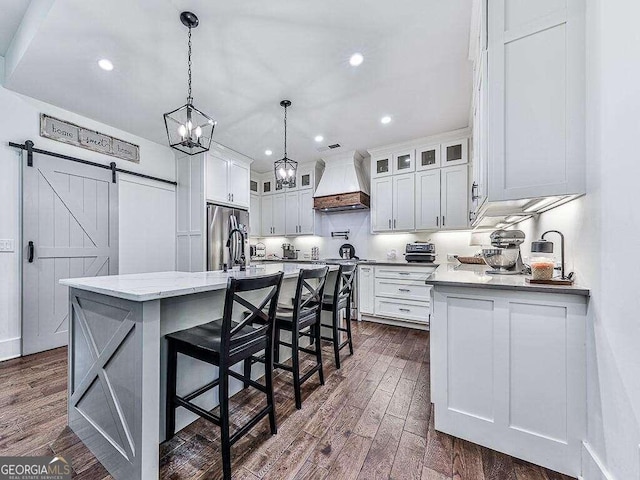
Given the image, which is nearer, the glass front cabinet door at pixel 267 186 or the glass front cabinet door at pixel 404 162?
the glass front cabinet door at pixel 404 162

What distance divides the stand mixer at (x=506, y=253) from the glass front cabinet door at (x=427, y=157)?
2232mm

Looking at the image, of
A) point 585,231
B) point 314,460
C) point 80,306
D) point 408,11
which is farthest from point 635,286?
point 80,306

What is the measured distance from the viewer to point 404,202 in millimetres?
4258

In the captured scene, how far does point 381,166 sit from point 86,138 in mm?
4122

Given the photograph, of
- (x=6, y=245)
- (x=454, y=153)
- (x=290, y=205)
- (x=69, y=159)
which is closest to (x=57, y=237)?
(x=6, y=245)

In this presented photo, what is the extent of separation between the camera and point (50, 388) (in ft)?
7.19

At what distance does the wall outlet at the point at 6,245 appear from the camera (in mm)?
2775

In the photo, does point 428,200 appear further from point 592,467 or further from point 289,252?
point 592,467

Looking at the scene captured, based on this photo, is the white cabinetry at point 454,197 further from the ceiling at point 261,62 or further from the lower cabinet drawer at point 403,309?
the lower cabinet drawer at point 403,309

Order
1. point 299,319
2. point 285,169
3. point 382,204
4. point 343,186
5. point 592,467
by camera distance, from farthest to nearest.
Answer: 1. point 343,186
2. point 382,204
3. point 285,169
4. point 299,319
5. point 592,467

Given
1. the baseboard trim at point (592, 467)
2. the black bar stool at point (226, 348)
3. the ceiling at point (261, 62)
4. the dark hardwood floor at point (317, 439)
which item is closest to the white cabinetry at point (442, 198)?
the ceiling at point (261, 62)

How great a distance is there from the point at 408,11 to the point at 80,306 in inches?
114

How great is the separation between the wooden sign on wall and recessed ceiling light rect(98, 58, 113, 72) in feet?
4.24

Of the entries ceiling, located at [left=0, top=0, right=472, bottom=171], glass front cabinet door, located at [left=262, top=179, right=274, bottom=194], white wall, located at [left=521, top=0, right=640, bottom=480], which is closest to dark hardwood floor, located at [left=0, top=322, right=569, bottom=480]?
white wall, located at [left=521, top=0, right=640, bottom=480]
